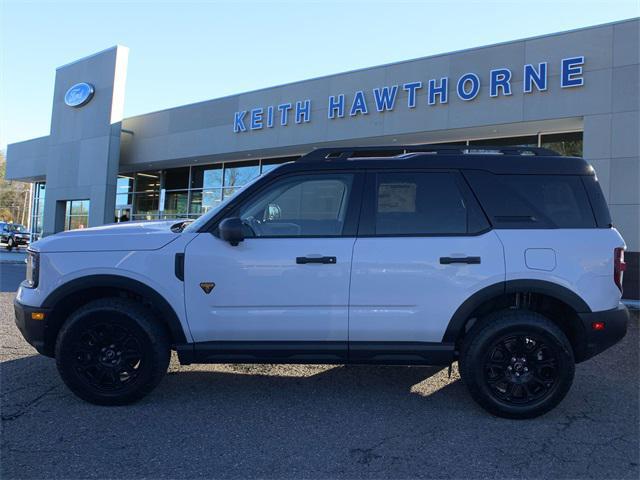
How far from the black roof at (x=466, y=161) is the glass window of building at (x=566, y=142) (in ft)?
32.7

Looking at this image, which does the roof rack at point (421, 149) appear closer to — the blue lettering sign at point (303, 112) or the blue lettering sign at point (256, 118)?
the blue lettering sign at point (303, 112)

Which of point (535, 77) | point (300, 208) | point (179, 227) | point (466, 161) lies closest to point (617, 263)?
point (466, 161)

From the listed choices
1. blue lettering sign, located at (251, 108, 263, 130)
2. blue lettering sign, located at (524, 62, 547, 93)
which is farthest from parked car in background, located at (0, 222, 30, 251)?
blue lettering sign, located at (524, 62, 547, 93)

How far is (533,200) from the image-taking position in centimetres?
398

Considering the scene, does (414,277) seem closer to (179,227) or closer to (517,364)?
(517,364)

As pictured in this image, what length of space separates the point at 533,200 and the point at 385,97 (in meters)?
11.0

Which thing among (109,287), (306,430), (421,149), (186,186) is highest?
(186,186)

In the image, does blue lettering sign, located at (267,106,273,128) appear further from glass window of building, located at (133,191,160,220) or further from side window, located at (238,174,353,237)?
side window, located at (238,174,353,237)

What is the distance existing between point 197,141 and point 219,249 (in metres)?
16.2

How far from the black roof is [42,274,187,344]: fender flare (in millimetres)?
1460

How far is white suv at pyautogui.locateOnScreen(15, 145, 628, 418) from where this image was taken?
3.83 m

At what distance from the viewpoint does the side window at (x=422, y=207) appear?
393cm

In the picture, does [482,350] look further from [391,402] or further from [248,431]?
[248,431]

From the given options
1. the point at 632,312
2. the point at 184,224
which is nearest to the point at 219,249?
the point at 184,224
